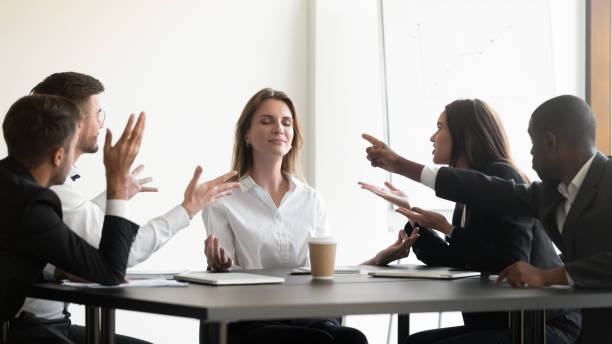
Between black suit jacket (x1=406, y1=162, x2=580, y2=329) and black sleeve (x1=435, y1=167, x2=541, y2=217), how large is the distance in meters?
0.04

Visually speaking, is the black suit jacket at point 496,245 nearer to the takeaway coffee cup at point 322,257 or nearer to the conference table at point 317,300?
the conference table at point 317,300

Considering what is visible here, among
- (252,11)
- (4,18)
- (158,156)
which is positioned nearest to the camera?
(4,18)

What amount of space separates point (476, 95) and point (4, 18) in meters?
2.55

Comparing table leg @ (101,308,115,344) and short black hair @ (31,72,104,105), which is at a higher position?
short black hair @ (31,72,104,105)

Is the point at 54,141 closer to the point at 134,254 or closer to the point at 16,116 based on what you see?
the point at 16,116

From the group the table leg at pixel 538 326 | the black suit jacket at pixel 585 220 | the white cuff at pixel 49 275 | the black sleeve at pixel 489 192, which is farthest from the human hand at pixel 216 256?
the table leg at pixel 538 326

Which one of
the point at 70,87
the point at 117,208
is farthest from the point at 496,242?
the point at 70,87

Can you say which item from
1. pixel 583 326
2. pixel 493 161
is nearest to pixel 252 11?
pixel 493 161

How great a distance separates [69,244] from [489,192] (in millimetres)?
1185

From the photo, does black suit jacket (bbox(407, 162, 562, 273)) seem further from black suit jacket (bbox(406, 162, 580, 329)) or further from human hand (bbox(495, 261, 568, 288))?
human hand (bbox(495, 261, 568, 288))

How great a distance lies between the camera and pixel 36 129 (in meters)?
1.69

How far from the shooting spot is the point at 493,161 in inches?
94.7

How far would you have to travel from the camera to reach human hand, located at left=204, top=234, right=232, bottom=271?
223cm

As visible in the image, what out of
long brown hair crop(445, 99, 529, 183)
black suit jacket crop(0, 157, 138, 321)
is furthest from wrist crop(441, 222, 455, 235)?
black suit jacket crop(0, 157, 138, 321)
